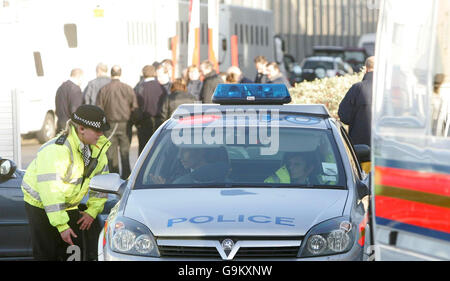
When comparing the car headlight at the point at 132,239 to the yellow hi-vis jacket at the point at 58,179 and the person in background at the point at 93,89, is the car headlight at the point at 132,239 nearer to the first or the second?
the yellow hi-vis jacket at the point at 58,179

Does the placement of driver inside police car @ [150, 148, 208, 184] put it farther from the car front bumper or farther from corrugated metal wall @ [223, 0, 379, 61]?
corrugated metal wall @ [223, 0, 379, 61]

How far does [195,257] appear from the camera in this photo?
22.5 feet

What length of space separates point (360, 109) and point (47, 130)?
13.2 meters

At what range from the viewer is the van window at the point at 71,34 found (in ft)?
80.7

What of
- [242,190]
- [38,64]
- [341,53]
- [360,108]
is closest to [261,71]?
[360,108]

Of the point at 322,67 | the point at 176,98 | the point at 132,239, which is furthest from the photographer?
the point at 322,67

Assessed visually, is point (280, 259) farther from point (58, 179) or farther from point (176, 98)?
point (176, 98)

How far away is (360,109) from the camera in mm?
12227

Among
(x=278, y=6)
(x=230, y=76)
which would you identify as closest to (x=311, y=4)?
(x=278, y=6)

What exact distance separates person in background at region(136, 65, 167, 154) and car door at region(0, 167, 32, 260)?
7.45 metres

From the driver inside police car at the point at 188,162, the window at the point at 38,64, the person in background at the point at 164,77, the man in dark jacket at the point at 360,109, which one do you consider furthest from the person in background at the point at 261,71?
the driver inside police car at the point at 188,162

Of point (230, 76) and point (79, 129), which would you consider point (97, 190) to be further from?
point (230, 76)
